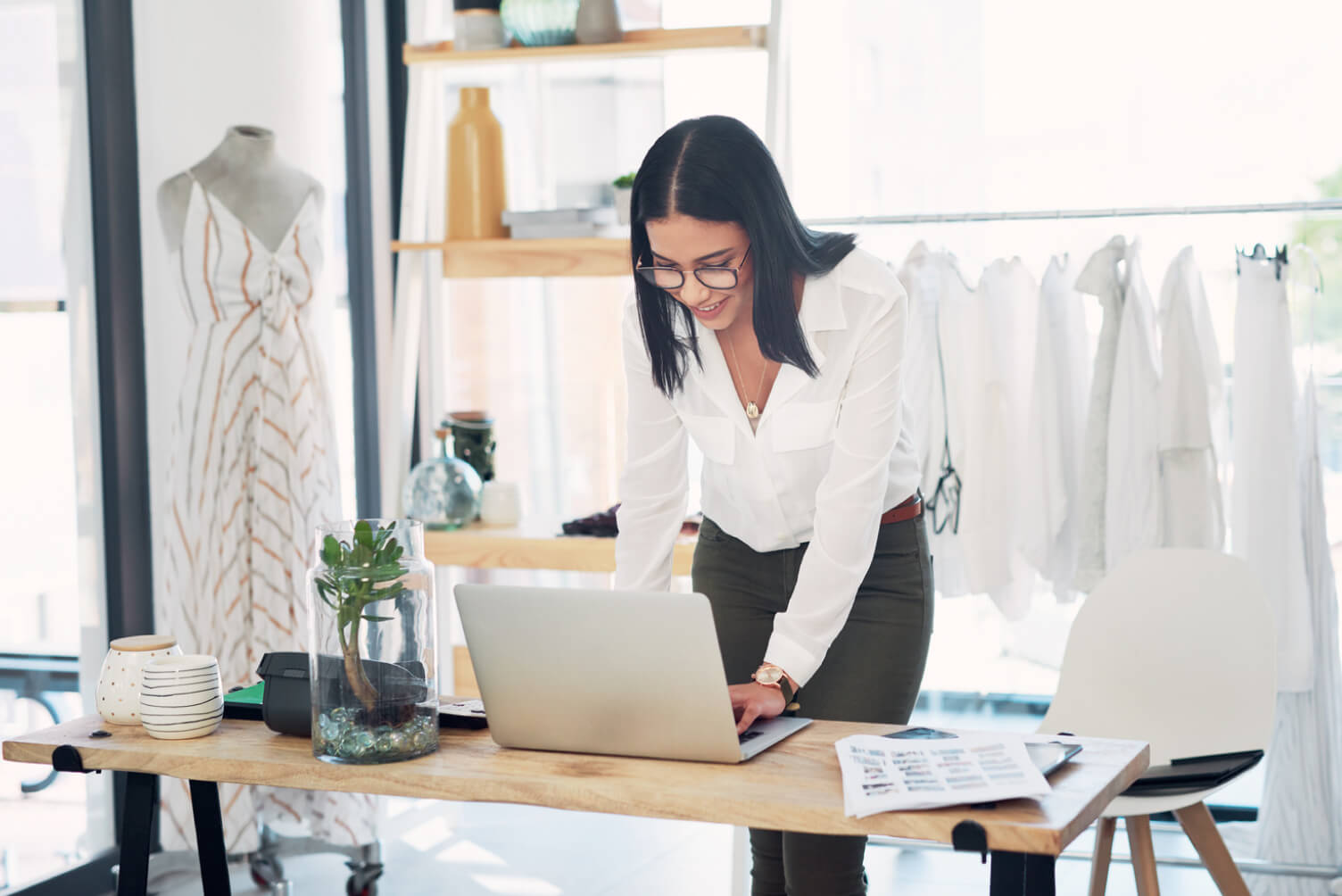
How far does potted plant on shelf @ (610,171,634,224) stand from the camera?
299cm

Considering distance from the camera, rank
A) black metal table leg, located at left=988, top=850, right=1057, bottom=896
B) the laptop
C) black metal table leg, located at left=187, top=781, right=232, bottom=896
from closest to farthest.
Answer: black metal table leg, located at left=988, top=850, right=1057, bottom=896 < the laptop < black metal table leg, located at left=187, top=781, right=232, bottom=896

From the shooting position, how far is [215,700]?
60.7 inches

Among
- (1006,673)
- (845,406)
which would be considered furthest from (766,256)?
(1006,673)

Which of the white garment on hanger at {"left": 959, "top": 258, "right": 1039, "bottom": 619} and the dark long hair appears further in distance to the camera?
the white garment on hanger at {"left": 959, "top": 258, "right": 1039, "bottom": 619}

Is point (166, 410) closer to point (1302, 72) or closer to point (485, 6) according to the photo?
point (485, 6)

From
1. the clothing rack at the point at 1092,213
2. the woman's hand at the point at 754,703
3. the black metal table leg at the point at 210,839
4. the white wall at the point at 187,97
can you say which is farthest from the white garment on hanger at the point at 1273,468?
the white wall at the point at 187,97

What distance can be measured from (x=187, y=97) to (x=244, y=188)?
0.48 metres

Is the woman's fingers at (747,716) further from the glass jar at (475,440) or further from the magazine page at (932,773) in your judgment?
the glass jar at (475,440)

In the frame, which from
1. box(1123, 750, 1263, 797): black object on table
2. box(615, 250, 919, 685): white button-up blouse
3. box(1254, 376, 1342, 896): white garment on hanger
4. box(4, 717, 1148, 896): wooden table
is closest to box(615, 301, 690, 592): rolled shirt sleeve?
box(615, 250, 919, 685): white button-up blouse

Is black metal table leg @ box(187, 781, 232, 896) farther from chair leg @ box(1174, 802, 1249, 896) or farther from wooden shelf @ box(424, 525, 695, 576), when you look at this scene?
chair leg @ box(1174, 802, 1249, 896)

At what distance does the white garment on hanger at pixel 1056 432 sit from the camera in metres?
2.93

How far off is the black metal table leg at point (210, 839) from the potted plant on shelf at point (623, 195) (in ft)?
5.51

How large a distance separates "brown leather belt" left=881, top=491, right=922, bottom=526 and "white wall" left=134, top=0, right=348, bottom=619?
5.59 feet

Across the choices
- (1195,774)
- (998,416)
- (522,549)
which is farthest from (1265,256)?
(522,549)
